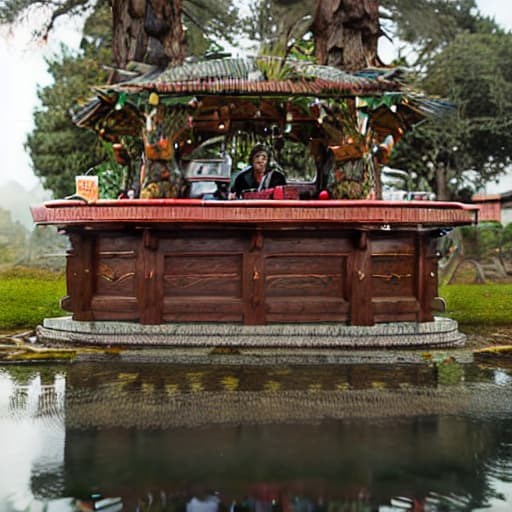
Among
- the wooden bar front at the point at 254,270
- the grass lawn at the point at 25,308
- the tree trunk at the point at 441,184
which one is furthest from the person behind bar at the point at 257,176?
the tree trunk at the point at 441,184

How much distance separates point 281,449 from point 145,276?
4.22 m

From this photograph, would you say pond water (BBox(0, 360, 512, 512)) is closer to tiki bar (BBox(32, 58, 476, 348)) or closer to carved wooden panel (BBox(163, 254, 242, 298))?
tiki bar (BBox(32, 58, 476, 348))

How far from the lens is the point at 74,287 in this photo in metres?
7.90

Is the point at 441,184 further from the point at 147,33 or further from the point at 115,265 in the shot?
the point at 115,265

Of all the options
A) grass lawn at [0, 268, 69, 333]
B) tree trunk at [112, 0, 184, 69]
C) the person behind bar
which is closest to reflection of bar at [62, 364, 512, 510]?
the person behind bar

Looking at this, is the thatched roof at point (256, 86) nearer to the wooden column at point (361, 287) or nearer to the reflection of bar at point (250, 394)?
the wooden column at point (361, 287)

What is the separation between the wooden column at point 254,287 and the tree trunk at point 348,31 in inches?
261

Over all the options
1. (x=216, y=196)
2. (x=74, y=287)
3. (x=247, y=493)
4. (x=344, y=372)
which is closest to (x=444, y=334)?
(x=344, y=372)

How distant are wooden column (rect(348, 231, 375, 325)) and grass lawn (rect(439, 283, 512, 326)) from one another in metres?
3.48

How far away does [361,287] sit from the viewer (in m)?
7.59

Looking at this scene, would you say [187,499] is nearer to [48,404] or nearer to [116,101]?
[48,404]

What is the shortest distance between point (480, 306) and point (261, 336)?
6.77 meters

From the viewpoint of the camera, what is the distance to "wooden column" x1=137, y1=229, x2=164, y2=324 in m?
7.62

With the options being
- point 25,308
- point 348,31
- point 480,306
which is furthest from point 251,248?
point 348,31
